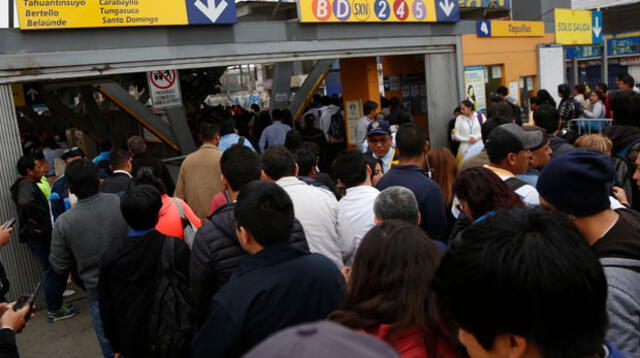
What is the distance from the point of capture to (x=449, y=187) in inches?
200

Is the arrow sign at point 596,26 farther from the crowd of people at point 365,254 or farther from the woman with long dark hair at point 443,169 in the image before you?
the woman with long dark hair at point 443,169

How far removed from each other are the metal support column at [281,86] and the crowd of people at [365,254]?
7.35 m

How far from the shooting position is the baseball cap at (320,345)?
87 centimetres

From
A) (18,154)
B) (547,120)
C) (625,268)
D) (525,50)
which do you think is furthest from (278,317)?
(525,50)

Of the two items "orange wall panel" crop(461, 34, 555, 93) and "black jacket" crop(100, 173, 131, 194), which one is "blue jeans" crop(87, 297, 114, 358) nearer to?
"black jacket" crop(100, 173, 131, 194)

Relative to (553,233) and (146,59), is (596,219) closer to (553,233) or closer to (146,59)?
Answer: (553,233)

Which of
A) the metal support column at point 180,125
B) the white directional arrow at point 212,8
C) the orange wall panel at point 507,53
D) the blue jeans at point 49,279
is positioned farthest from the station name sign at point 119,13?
the orange wall panel at point 507,53

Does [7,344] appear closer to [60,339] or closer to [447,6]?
[60,339]

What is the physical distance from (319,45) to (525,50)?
23.5 ft

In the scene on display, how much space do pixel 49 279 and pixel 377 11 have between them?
23.0 feet

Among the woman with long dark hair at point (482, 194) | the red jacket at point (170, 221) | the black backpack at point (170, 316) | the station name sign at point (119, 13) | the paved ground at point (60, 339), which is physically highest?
the station name sign at point (119, 13)

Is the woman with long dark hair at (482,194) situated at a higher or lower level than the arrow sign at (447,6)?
lower

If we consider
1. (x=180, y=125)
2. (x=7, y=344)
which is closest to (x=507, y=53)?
(x=180, y=125)

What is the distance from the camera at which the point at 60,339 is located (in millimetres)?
5547
